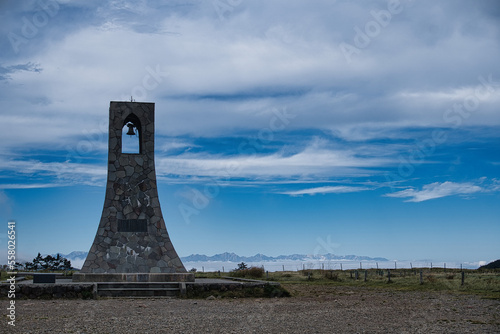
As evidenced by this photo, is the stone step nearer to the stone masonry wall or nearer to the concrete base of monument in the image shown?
the concrete base of monument

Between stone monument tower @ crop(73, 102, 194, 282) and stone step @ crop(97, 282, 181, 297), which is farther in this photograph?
stone monument tower @ crop(73, 102, 194, 282)

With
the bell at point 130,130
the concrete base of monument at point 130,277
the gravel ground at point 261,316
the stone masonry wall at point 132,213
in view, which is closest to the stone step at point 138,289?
the concrete base of monument at point 130,277

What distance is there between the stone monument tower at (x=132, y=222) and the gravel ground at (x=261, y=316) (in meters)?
3.83

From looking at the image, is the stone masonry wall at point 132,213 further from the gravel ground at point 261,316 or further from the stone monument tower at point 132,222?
the gravel ground at point 261,316

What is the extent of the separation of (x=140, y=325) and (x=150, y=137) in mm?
12843

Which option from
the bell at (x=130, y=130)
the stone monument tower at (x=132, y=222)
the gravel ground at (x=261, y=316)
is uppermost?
the bell at (x=130, y=130)

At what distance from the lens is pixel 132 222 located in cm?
2188

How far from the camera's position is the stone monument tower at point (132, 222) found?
68.8 ft

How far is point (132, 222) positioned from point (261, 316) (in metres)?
10.3

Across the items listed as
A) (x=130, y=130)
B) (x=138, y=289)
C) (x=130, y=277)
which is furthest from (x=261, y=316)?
(x=130, y=130)

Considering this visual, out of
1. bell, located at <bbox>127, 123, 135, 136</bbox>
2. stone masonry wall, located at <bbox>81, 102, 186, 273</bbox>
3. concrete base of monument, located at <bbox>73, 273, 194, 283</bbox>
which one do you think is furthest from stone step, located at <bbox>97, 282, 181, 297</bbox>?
bell, located at <bbox>127, 123, 135, 136</bbox>

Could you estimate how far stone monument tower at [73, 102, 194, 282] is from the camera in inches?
826

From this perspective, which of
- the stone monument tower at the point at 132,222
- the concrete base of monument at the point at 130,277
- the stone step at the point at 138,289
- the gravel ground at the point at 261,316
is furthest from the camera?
the stone monument tower at the point at 132,222

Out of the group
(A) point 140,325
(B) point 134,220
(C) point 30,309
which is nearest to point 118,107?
(B) point 134,220
